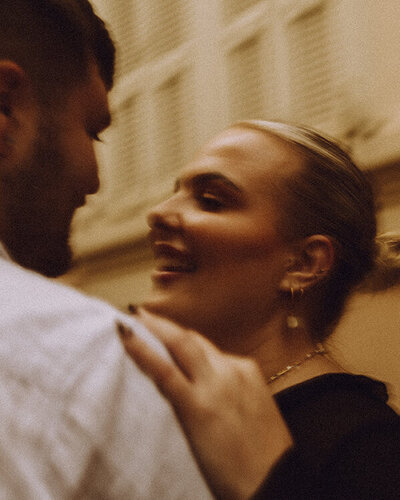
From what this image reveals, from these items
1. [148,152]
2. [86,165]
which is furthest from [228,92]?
[86,165]

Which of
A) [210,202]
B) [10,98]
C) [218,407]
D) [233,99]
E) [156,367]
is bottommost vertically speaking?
[233,99]

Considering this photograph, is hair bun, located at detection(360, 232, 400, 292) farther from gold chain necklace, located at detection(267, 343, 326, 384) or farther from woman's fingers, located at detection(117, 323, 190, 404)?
woman's fingers, located at detection(117, 323, 190, 404)

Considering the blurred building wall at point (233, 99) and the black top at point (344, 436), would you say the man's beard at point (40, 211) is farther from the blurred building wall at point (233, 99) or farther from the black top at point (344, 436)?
the blurred building wall at point (233, 99)

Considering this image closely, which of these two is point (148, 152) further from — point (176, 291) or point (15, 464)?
point (15, 464)

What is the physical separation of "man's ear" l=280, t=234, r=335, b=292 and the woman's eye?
0.18 meters

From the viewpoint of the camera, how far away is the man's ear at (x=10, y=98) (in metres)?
0.81

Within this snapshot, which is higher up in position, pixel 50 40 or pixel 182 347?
pixel 50 40

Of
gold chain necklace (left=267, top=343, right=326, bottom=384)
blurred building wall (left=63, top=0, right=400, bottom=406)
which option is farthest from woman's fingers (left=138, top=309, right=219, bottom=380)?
blurred building wall (left=63, top=0, right=400, bottom=406)

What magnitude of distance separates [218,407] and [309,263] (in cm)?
60

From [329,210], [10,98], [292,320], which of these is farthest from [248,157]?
[10,98]

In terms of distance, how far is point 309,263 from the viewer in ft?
4.24

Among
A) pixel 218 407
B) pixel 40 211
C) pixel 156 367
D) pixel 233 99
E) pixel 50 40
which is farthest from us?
pixel 233 99

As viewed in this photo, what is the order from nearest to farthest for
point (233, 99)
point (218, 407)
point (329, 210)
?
point (218, 407)
point (329, 210)
point (233, 99)

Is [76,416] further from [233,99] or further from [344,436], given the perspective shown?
[233,99]
